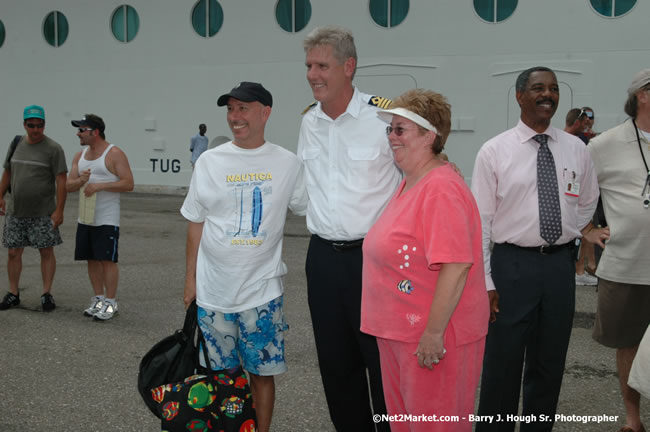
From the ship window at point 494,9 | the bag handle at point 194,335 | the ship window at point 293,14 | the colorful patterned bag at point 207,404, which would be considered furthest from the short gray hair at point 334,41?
the ship window at point 293,14

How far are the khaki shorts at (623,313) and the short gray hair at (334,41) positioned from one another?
6.46 feet

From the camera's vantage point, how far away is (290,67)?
1977 cm

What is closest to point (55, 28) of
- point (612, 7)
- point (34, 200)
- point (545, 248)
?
point (612, 7)

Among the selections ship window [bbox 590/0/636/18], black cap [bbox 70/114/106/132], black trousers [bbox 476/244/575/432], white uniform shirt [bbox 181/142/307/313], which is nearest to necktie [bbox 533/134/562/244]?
black trousers [bbox 476/244/575/432]

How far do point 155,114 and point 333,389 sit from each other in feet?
65.0

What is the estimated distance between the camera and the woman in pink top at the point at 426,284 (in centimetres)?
263

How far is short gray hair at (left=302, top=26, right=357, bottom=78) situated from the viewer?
354 cm

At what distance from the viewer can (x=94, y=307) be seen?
6672 millimetres

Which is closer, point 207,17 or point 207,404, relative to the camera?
point 207,404

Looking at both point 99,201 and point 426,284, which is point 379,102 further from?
point 99,201

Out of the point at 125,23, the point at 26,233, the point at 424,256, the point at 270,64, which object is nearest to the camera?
the point at 424,256

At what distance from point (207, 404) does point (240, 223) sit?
93 cm

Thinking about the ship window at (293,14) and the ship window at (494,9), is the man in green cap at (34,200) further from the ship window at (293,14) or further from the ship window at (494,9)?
the ship window at (293,14)

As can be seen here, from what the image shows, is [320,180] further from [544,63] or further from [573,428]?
[544,63]
